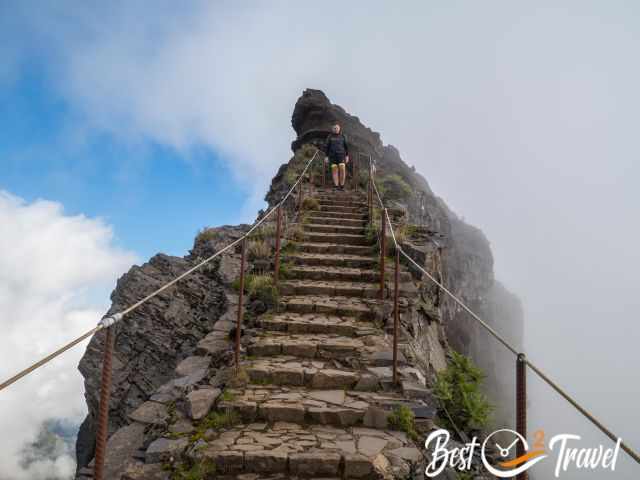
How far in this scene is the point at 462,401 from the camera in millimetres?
5336

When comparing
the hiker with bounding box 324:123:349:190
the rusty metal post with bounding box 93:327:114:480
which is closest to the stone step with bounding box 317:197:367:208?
the hiker with bounding box 324:123:349:190

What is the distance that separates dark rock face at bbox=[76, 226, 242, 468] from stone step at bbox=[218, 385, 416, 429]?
322cm

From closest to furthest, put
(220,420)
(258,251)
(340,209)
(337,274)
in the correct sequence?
(220,420) < (337,274) < (258,251) < (340,209)

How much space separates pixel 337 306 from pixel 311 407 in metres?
2.41

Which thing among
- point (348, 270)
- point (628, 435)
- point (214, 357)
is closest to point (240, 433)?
point (214, 357)

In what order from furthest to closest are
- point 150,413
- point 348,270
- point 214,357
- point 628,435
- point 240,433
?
point 628,435, point 348,270, point 214,357, point 150,413, point 240,433

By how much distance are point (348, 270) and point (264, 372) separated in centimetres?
344

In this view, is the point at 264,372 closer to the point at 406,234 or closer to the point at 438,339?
the point at 438,339

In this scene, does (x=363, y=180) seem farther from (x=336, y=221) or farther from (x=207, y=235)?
(x=207, y=235)

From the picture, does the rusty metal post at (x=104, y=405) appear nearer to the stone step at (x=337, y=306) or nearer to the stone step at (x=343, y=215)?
the stone step at (x=337, y=306)

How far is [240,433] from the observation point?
384 cm

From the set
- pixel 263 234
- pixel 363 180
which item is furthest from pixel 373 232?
pixel 363 180

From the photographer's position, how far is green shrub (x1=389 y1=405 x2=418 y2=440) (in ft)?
13.0

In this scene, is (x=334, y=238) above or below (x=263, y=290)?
above
